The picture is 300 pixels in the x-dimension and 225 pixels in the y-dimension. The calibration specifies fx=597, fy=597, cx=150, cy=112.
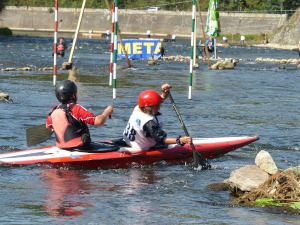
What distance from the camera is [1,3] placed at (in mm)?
70312

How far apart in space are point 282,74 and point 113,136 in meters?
16.0

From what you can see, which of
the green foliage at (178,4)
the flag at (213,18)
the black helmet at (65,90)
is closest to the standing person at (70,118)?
the black helmet at (65,90)

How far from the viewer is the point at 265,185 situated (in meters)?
6.17

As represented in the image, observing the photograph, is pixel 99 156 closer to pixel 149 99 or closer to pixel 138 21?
pixel 149 99

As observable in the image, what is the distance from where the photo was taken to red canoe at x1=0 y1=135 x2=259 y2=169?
7.52 meters

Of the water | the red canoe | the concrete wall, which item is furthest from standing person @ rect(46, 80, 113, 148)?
the concrete wall

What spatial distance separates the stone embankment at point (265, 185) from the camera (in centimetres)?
603

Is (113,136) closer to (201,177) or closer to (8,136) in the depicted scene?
(8,136)

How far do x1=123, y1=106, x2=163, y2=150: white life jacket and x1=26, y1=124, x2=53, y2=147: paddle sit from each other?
41.9 inches

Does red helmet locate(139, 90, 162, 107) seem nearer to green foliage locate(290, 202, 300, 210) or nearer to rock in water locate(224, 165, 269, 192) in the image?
rock in water locate(224, 165, 269, 192)

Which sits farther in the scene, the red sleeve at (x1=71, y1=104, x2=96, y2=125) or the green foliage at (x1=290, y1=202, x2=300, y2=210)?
the red sleeve at (x1=71, y1=104, x2=96, y2=125)

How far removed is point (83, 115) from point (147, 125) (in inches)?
33.8

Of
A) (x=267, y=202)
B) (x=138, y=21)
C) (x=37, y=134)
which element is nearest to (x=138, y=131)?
(x=37, y=134)

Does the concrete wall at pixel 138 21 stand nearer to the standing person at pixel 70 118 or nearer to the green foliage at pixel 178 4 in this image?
the green foliage at pixel 178 4
